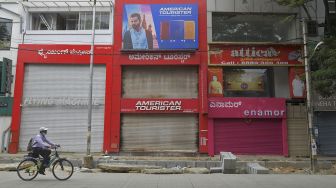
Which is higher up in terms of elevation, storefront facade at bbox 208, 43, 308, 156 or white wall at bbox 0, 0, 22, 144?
white wall at bbox 0, 0, 22, 144

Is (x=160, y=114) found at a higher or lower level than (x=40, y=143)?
higher

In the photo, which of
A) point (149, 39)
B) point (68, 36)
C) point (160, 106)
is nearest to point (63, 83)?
point (68, 36)

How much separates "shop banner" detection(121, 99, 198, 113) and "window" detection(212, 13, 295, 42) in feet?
16.1

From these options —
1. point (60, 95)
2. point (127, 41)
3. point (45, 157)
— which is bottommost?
point (45, 157)

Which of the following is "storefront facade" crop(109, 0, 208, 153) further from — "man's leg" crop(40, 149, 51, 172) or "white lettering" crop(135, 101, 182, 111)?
"man's leg" crop(40, 149, 51, 172)

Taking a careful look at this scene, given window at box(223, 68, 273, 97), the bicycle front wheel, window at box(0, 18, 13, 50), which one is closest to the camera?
the bicycle front wheel

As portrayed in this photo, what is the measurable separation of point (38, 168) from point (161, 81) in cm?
1423

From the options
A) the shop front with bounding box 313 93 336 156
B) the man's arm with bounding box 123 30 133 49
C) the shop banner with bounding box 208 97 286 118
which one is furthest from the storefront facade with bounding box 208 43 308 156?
the man's arm with bounding box 123 30 133 49

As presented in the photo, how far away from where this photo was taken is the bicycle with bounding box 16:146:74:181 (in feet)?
46.8

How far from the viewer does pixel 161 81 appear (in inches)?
1088

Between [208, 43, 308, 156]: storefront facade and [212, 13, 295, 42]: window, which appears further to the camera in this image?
[212, 13, 295, 42]: window

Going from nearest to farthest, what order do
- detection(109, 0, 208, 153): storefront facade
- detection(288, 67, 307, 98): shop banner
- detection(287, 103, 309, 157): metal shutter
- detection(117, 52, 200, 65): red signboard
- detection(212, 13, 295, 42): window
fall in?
detection(287, 103, 309, 157): metal shutter → detection(109, 0, 208, 153): storefront facade → detection(288, 67, 307, 98): shop banner → detection(117, 52, 200, 65): red signboard → detection(212, 13, 295, 42): window

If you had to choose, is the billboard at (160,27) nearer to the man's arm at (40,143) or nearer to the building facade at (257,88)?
the building facade at (257,88)

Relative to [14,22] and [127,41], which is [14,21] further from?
[127,41]
